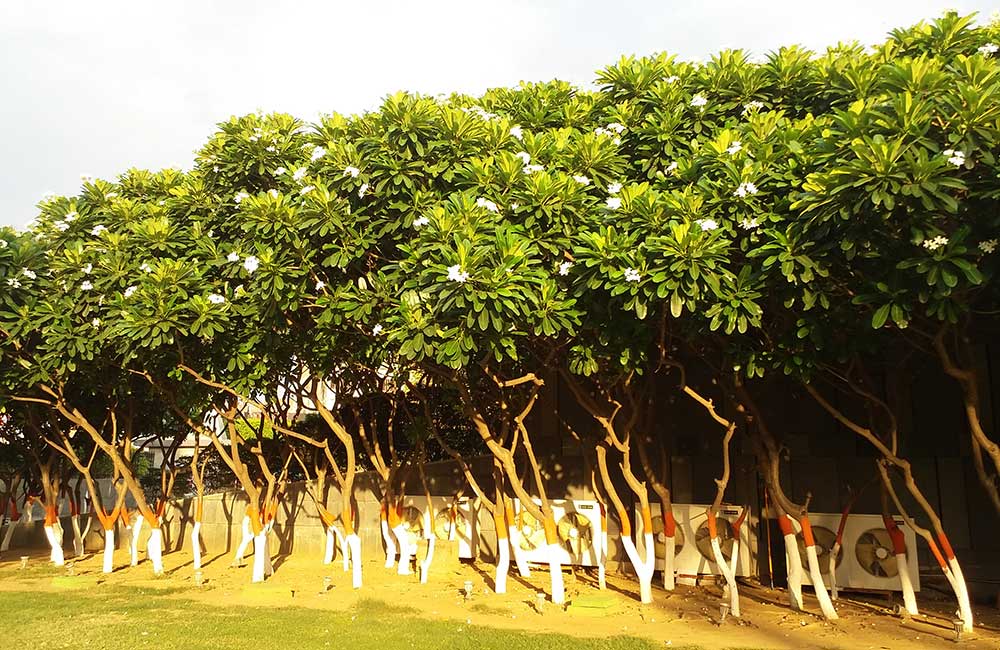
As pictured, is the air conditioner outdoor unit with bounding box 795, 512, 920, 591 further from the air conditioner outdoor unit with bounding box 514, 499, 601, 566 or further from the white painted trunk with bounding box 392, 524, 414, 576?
the white painted trunk with bounding box 392, 524, 414, 576

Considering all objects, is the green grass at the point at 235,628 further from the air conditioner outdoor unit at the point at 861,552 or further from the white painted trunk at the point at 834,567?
the air conditioner outdoor unit at the point at 861,552

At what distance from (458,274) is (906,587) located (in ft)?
21.9

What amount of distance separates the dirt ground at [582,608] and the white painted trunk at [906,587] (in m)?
0.13

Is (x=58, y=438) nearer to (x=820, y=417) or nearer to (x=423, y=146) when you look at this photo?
(x=423, y=146)

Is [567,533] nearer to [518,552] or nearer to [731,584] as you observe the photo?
[518,552]

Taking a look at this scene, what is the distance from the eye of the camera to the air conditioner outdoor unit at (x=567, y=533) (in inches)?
502

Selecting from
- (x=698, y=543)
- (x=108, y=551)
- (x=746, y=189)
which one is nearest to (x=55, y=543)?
(x=108, y=551)

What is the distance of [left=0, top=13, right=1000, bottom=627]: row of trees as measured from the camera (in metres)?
6.73

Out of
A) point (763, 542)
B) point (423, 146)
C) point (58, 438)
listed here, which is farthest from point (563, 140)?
point (58, 438)

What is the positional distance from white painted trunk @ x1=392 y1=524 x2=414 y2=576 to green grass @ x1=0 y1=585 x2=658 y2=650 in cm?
194

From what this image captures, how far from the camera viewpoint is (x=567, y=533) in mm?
12945

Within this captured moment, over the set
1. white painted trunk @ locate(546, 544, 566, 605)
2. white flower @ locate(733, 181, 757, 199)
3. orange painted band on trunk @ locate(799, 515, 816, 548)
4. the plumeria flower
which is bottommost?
white painted trunk @ locate(546, 544, 566, 605)

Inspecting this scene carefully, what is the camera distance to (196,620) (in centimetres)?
997

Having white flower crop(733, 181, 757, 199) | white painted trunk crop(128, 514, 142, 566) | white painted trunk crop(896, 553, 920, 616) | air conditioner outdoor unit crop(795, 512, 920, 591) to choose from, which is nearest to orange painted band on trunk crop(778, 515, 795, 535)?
air conditioner outdoor unit crop(795, 512, 920, 591)
